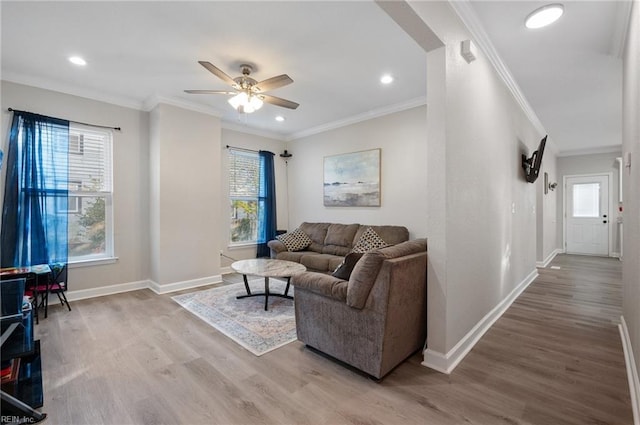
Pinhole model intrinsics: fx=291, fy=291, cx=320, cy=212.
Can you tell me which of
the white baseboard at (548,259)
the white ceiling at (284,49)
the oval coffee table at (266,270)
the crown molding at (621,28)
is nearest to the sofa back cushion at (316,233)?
the oval coffee table at (266,270)

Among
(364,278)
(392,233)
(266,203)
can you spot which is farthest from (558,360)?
(266,203)

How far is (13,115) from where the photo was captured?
3406 millimetres

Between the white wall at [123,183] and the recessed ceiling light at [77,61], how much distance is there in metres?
0.88

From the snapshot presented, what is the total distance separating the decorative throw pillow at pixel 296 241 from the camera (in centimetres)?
520

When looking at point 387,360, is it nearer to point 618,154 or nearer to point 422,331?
point 422,331

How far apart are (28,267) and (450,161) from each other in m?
4.61

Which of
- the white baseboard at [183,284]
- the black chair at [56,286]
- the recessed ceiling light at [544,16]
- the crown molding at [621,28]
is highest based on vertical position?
the recessed ceiling light at [544,16]

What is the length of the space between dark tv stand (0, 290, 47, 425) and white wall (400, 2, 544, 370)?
8.41 feet

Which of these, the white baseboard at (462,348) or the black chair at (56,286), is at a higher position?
the black chair at (56,286)

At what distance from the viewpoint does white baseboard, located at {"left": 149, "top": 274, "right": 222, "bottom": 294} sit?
4160mm

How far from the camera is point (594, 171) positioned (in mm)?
7336

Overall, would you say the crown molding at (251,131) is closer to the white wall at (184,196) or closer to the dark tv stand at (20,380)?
the white wall at (184,196)

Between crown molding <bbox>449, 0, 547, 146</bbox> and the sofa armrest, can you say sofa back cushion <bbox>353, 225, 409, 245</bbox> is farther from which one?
crown molding <bbox>449, 0, 547, 146</bbox>

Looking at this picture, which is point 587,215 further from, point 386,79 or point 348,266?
point 348,266
